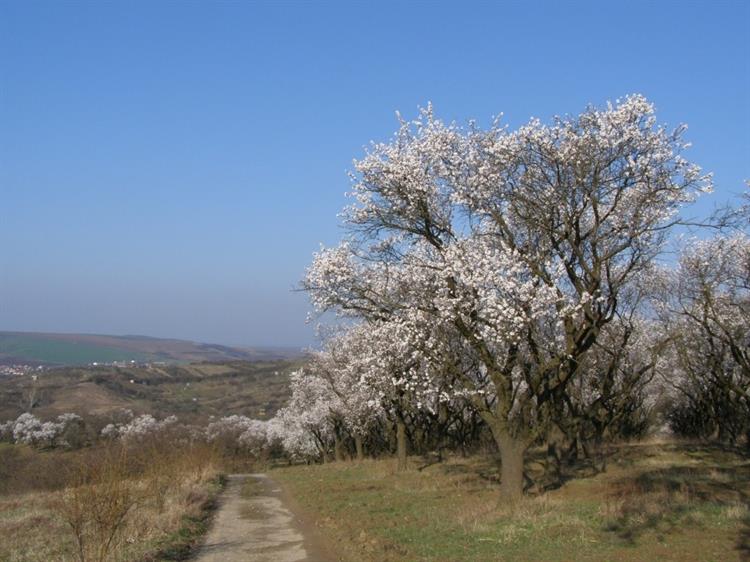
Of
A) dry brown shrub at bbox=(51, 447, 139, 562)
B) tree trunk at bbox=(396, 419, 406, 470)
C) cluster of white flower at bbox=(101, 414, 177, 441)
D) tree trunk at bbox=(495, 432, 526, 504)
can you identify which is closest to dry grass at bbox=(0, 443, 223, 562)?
dry brown shrub at bbox=(51, 447, 139, 562)

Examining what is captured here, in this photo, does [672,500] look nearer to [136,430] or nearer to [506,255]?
[506,255]

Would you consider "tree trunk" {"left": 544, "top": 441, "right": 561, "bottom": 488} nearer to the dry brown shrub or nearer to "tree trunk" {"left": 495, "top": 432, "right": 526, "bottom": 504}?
"tree trunk" {"left": 495, "top": 432, "right": 526, "bottom": 504}

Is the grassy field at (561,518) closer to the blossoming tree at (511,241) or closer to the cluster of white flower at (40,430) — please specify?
the blossoming tree at (511,241)

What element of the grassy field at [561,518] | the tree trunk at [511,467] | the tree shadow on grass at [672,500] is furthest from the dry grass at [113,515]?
the tree shadow on grass at [672,500]

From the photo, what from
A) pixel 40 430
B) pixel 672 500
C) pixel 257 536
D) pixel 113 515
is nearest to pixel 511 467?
pixel 672 500

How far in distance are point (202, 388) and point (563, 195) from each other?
4662 inches

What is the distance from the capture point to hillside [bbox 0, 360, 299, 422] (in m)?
96.4

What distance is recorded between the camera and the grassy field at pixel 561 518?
11.3 m

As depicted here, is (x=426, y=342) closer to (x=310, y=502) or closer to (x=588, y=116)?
(x=588, y=116)

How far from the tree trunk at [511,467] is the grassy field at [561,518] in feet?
1.19

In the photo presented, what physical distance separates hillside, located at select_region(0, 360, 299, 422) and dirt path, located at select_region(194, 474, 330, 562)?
6359 cm

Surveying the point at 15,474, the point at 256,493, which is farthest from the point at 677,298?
the point at 15,474

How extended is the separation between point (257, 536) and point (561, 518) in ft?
19.4

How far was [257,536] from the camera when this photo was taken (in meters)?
15.1
